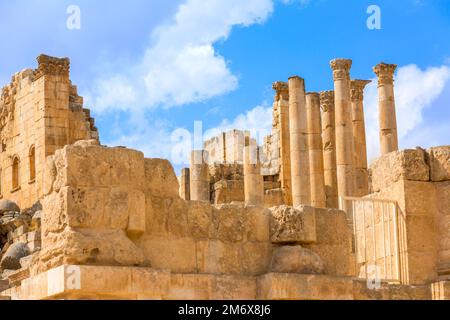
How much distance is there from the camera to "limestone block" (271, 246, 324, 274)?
1096 cm

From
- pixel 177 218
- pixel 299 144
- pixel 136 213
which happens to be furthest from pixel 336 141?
pixel 136 213

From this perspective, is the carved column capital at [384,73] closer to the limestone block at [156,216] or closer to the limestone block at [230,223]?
the limestone block at [230,223]

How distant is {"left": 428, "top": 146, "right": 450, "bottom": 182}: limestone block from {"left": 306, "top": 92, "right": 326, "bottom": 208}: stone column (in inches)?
769

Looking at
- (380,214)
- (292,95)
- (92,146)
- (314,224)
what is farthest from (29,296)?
(292,95)

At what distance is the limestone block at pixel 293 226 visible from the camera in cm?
1125

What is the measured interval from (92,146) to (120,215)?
2.27 ft

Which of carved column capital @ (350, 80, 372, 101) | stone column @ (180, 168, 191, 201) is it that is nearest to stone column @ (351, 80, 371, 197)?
carved column capital @ (350, 80, 372, 101)

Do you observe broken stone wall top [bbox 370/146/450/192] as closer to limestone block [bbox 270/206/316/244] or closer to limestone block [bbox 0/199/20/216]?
limestone block [bbox 270/206/316/244]

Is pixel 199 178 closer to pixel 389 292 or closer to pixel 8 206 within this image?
pixel 8 206

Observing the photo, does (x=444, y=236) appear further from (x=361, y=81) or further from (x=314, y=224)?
(x=361, y=81)

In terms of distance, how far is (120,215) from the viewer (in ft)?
33.7

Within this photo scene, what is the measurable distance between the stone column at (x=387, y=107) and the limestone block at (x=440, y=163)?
1863 centimetres

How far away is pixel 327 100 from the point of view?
116 feet

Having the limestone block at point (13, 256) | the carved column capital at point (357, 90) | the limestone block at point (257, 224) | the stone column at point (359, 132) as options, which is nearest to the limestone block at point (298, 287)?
the limestone block at point (257, 224)
